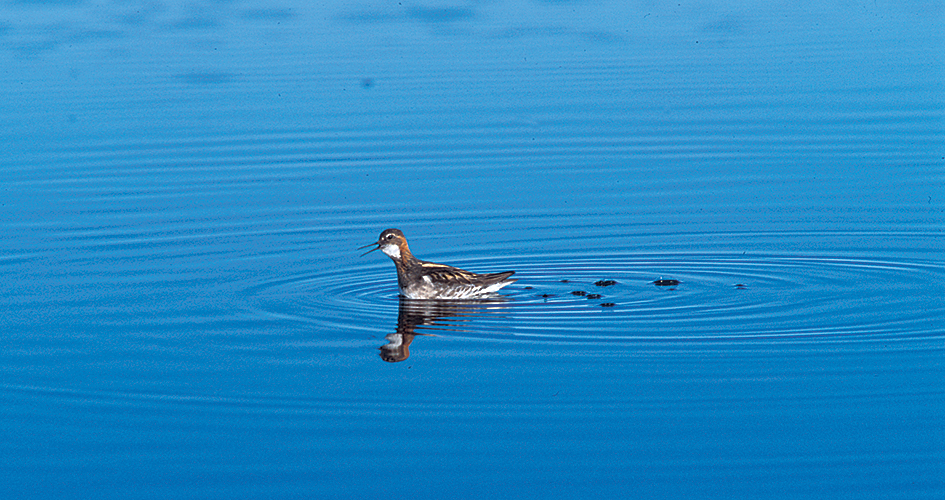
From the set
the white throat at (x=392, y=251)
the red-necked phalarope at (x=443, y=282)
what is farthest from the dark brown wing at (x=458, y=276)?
the white throat at (x=392, y=251)

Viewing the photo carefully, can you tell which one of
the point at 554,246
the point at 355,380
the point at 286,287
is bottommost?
the point at 355,380

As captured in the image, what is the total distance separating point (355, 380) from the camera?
40.4 feet

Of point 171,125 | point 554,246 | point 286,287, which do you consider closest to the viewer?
point 286,287

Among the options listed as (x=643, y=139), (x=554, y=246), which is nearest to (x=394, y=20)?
(x=643, y=139)

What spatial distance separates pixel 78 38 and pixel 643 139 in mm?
18950

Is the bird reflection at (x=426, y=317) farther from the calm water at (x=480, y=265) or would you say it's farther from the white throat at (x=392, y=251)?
the white throat at (x=392, y=251)

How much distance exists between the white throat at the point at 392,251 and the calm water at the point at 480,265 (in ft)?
1.44

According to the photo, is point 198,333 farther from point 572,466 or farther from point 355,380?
point 572,466

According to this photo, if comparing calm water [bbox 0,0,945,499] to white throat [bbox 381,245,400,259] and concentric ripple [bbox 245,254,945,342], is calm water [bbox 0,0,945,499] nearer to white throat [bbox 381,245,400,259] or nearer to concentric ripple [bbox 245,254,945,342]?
concentric ripple [bbox 245,254,945,342]

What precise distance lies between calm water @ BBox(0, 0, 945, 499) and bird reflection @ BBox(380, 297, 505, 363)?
0.22 feet

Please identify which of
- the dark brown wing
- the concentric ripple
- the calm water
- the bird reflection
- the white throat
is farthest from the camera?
the white throat

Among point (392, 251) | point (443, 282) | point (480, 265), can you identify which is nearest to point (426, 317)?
point (443, 282)

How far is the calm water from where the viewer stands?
1035 centimetres

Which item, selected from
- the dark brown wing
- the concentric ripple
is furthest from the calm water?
the dark brown wing
